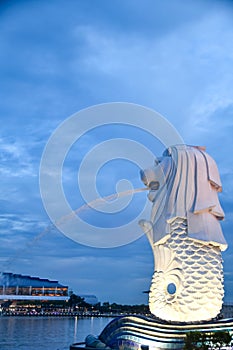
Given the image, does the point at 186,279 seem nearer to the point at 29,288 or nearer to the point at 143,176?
the point at 143,176

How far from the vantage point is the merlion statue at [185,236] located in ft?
83.4

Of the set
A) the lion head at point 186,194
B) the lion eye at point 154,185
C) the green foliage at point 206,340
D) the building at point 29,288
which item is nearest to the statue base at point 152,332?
the green foliage at point 206,340

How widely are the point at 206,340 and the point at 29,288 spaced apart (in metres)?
82.4

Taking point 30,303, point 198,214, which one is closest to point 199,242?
point 198,214

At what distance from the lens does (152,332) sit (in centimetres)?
2434

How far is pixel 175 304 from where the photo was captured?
25344 millimetres

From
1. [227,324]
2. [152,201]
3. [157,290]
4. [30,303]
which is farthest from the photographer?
[30,303]

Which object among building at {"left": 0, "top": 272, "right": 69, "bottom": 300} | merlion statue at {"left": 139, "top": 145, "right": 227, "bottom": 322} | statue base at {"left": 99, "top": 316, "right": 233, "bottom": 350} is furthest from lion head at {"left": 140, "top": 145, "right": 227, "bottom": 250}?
building at {"left": 0, "top": 272, "right": 69, "bottom": 300}

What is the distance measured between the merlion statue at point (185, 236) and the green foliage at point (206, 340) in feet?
8.00

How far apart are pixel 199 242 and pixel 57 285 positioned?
83.1 m

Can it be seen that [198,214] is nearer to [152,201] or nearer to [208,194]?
[208,194]

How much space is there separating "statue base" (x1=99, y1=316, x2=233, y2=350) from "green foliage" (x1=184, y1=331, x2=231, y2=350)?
105cm

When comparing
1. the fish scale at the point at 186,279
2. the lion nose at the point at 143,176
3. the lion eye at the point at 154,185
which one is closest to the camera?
the fish scale at the point at 186,279

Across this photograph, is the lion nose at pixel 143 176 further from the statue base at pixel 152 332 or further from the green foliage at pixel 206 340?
the green foliage at pixel 206 340
